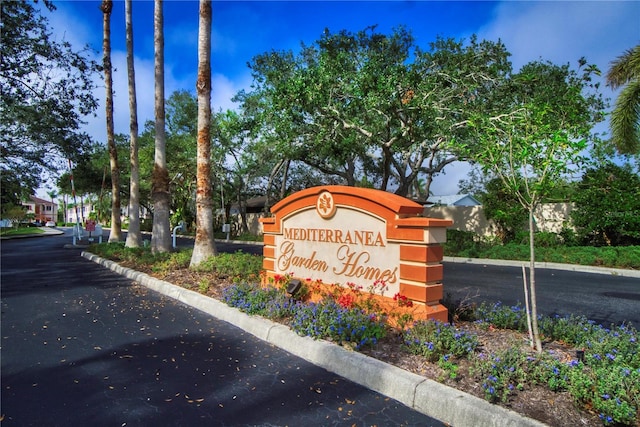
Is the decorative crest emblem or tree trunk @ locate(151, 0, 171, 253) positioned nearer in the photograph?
the decorative crest emblem

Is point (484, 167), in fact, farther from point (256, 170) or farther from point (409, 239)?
point (256, 170)

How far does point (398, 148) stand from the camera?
17188mm

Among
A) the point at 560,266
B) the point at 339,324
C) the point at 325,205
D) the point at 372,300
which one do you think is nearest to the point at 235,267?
the point at 325,205

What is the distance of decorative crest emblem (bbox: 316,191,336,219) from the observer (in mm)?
5711

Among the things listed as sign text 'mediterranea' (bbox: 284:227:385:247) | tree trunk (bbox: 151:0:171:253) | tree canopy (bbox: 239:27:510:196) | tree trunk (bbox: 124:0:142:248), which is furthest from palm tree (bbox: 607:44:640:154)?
tree trunk (bbox: 124:0:142:248)

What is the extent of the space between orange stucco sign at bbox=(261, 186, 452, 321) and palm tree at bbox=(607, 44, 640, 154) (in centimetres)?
1125

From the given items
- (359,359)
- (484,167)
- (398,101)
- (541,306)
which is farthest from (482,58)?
(359,359)

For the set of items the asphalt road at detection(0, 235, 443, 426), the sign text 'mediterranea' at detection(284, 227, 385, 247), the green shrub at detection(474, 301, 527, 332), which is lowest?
the asphalt road at detection(0, 235, 443, 426)

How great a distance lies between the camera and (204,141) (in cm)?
946

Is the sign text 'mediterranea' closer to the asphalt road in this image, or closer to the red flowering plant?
the red flowering plant

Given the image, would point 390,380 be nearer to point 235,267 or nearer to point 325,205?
point 325,205

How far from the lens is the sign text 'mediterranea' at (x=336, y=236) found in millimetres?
5156

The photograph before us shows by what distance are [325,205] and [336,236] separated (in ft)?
1.61

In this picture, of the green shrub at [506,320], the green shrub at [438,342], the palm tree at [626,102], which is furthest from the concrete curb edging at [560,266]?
the green shrub at [438,342]
